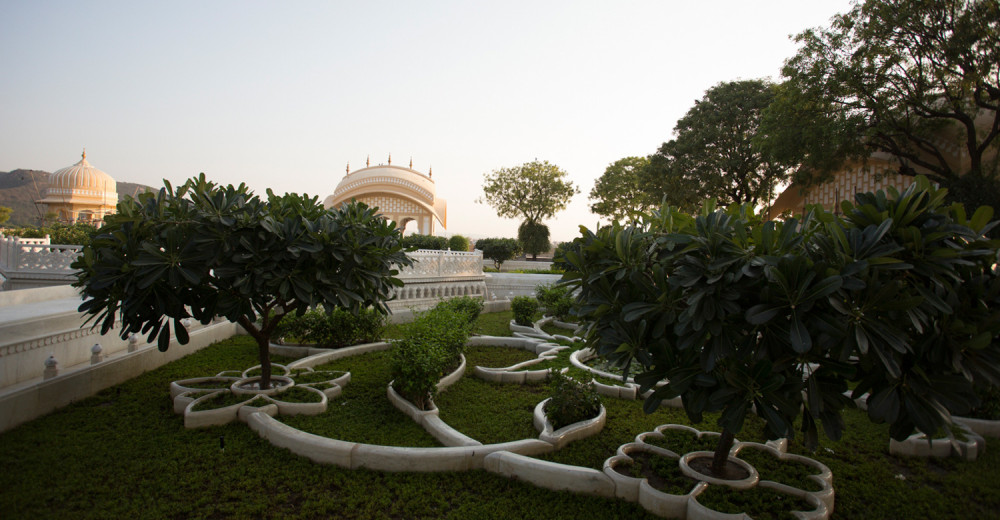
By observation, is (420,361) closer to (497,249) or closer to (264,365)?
(264,365)

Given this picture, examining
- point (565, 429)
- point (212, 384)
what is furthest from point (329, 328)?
point (565, 429)

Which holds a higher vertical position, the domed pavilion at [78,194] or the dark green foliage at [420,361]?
the domed pavilion at [78,194]

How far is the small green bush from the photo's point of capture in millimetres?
4711

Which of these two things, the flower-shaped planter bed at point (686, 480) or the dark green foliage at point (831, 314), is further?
the flower-shaped planter bed at point (686, 480)

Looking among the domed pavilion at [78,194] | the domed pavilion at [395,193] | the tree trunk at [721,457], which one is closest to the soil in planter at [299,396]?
the tree trunk at [721,457]

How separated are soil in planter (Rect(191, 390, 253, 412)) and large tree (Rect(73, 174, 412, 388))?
2.16 feet

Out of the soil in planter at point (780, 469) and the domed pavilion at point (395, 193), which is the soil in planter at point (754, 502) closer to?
the soil in planter at point (780, 469)

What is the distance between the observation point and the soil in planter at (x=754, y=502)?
3184mm

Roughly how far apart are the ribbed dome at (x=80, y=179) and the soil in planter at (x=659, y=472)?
40.4 metres

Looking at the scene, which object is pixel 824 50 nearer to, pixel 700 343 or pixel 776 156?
pixel 776 156

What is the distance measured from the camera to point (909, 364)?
2801 millimetres

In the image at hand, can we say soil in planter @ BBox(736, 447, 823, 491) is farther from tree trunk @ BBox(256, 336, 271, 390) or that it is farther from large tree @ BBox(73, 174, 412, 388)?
tree trunk @ BBox(256, 336, 271, 390)

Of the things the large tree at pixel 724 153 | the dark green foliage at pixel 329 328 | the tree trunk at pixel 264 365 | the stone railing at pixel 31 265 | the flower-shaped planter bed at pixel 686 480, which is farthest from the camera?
the large tree at pixel 724 153

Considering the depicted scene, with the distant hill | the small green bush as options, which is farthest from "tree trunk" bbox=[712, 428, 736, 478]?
the distant hill
